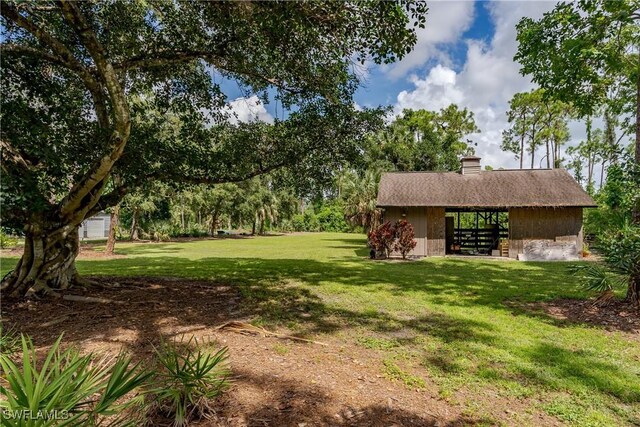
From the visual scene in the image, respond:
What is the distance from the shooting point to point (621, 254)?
6.49m

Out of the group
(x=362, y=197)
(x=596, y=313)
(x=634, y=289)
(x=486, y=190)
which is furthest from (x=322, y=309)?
(x=362, y=197)

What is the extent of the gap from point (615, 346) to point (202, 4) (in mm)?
8321

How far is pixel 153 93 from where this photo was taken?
8.44 m

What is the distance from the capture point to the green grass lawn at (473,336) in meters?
3.45

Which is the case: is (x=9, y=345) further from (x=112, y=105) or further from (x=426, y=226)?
(x=426, y=226)

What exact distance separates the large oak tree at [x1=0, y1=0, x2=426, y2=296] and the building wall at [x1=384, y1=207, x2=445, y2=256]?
9965mm

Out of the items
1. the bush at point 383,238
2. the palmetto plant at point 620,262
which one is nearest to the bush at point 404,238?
the bush at point 383,238

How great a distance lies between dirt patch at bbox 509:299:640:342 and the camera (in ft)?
18.8

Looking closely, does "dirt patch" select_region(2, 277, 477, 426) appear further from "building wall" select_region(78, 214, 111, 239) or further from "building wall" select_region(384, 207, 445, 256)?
"building wall" select_region(78, 214, 111, 239)

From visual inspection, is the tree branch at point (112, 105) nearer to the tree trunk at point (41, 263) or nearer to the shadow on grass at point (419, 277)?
the tree trunk at point (41, 263)

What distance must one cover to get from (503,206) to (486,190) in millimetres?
1831

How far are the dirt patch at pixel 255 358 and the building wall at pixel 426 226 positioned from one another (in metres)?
12.0

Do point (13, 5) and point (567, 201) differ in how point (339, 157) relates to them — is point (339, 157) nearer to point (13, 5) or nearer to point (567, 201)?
point (13, 5)

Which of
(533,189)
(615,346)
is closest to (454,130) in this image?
(533,189)
